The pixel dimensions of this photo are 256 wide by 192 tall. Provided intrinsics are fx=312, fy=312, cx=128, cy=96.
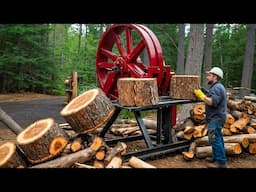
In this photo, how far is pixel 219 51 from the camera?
2003 centimetres

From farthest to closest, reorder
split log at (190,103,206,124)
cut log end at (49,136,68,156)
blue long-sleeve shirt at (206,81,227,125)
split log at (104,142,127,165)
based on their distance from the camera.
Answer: split log at (190,103,206,124), blue long-sleeve shirt at (206,81,227,125), split log at (104,142,127,165), cut log end at (49,136,68,156)

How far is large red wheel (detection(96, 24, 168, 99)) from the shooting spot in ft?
20.2

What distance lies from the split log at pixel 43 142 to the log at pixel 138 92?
4.12 ft

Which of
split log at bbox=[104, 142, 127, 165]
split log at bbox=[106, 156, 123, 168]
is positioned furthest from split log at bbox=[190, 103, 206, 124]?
split log at bbox=[106, 156, 123, 168]

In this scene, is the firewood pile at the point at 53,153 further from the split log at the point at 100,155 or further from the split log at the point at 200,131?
the split log at the point at 200,131

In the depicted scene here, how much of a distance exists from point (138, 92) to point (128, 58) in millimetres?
1607

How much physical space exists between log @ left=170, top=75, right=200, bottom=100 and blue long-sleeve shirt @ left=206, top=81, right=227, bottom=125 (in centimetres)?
82

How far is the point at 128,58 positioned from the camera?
21.9ft

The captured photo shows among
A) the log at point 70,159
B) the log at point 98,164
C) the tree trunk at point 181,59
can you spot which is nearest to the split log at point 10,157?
the log at point 70,159

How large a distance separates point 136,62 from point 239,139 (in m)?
2.64

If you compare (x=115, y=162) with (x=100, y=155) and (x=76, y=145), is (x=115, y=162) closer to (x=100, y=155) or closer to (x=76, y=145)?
(x=100, y=155)

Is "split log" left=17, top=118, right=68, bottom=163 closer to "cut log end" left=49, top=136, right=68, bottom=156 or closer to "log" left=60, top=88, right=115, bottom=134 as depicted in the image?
"cut log end" left=49, top=136, right=68, bottom=156

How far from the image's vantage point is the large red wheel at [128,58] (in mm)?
6156
